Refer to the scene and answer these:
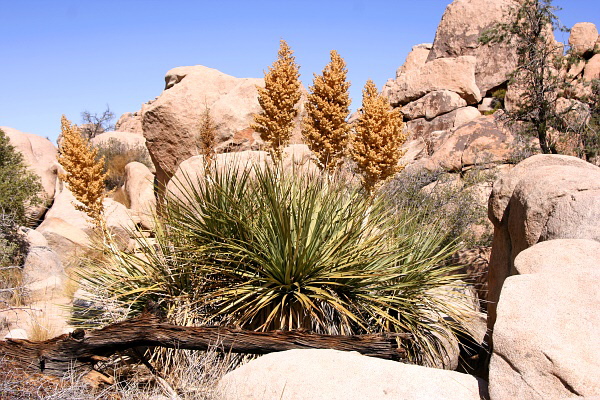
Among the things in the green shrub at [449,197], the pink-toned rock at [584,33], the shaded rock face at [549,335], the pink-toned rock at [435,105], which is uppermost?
the pink-toned rock at [584,33]

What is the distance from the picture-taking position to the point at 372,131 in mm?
10367

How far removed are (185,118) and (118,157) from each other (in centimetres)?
922

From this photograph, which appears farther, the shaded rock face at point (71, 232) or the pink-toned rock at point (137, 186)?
the pink-toned rock at point (137, 186)

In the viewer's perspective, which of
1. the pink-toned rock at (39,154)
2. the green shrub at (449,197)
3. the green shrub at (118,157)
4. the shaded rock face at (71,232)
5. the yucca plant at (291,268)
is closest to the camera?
the yucca plant at (291,268)

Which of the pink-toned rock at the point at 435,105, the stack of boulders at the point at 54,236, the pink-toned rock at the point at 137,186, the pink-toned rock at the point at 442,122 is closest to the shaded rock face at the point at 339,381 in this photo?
the stack of boulders at the point at 54,236

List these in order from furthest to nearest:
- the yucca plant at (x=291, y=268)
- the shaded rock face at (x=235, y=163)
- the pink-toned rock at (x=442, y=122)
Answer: the pink-toned rock at (x=442, y=122) < the shaded rock face at (x=235, y=163) < the yucca plant at (x=291, y=268)

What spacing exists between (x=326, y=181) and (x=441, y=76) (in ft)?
63.6

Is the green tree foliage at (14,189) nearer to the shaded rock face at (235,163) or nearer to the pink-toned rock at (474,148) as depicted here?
the shaded rock face at (235,163)

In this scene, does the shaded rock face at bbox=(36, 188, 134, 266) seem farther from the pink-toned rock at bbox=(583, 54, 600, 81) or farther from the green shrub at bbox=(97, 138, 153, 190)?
the pink-toned rock at bbox=(583, 54, 600, 81)

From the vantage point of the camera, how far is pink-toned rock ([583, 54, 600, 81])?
22906mm

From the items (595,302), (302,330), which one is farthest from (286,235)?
(595,302)

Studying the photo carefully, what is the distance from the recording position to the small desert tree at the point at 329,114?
1098 cm

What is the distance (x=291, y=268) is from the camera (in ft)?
16.2

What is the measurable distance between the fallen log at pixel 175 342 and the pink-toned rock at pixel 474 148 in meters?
10.1
